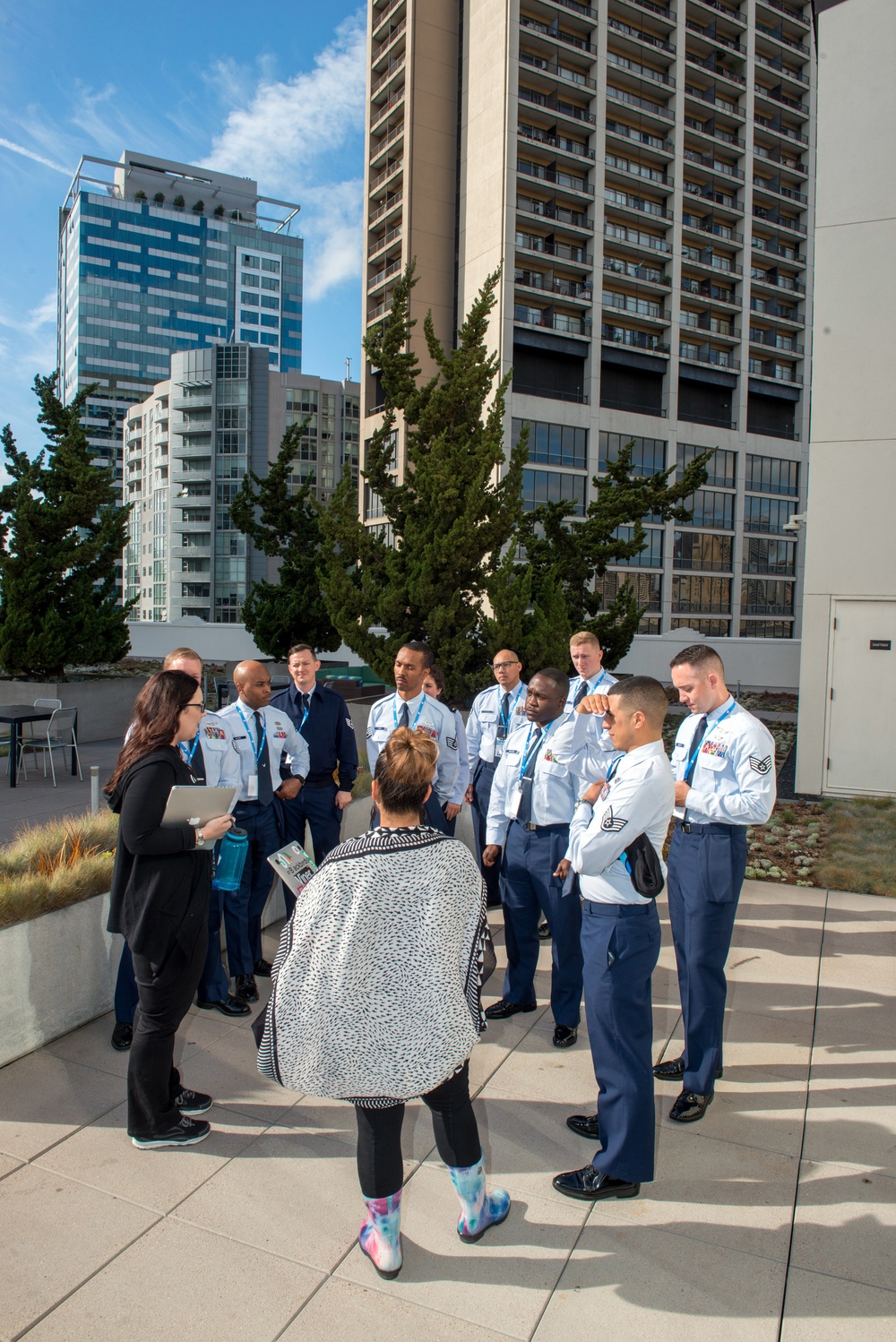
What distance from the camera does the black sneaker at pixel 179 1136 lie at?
318 centimetres

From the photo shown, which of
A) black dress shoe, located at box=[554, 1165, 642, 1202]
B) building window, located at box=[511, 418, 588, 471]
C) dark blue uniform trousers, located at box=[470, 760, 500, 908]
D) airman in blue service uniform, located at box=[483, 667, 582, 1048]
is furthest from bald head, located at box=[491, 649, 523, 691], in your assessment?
building window, located at box=[511, 418, 588, 471]

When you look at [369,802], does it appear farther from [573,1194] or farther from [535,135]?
[535,135]

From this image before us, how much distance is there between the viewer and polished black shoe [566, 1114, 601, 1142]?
3.34 m

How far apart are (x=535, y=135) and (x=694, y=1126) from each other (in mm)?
54784

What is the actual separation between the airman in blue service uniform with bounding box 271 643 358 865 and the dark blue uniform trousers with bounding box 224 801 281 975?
0.48 m

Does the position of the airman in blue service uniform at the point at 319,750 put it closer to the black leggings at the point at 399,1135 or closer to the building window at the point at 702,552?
the black leggings at the point at 399,1135

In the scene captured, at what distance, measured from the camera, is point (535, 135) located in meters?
47.2

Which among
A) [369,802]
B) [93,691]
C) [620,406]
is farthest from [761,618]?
[369,802]

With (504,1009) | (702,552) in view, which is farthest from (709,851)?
(702,552)

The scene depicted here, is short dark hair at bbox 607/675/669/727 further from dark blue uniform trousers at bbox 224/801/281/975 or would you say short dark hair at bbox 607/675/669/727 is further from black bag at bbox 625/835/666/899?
dark blue uniform trousers at bbox 224/801/281/975

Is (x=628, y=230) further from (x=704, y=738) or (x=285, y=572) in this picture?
(x=704, y=738)

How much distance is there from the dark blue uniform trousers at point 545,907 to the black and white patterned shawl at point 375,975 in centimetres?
178

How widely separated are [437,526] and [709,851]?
8553mm

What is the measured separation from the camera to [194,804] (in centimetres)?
303
